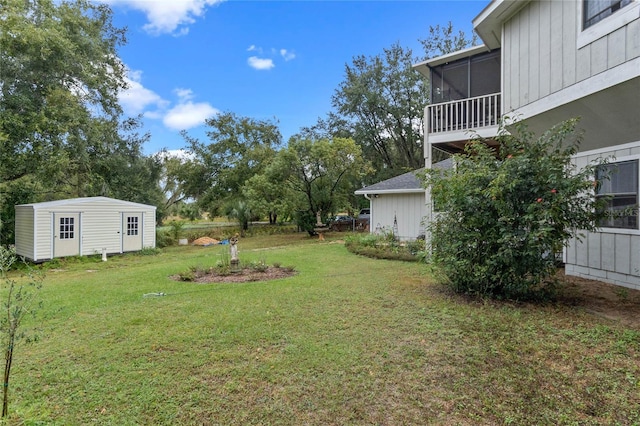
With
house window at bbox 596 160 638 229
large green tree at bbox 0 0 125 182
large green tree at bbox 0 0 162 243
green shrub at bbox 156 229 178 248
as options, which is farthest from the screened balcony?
large green tree at bbox 0 0 125 182

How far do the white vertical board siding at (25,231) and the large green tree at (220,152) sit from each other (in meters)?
12.5

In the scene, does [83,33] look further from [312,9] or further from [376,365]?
[376,365]

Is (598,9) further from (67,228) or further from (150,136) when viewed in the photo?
(150,136)

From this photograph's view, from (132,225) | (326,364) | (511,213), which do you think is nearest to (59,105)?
(132,225)

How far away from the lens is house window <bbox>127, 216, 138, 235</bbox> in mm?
13962

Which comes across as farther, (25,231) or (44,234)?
(25,231)

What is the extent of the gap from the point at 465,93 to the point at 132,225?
45.6 feet

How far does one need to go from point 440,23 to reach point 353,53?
24.2ft

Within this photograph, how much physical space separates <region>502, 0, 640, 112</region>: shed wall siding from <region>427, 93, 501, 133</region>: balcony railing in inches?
56.8

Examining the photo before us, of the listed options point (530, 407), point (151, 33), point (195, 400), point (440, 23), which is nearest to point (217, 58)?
Result: point (151, 33)

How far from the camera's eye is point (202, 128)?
25.7 m

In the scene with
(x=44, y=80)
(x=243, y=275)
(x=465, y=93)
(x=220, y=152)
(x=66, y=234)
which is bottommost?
(x=243, y=275)

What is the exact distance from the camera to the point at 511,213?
15.3 ft

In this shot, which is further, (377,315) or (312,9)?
(312,9)
